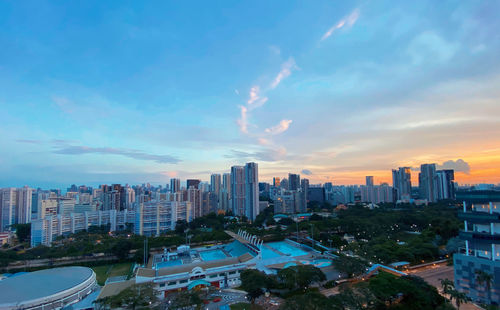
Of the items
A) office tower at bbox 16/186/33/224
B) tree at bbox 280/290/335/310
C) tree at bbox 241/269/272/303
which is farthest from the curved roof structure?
office tower at bbox 16/186/33/224

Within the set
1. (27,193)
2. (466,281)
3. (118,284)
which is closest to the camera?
(466,281)

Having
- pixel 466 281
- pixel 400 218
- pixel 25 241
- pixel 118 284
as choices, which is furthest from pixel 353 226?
pixel 25 241

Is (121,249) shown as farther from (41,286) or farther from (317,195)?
Answer: (317,195)

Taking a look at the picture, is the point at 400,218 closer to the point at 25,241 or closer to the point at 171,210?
the point at 171,210

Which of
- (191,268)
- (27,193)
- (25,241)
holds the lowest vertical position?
(25,241)

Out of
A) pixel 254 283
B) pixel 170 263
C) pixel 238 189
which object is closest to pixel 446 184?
pixel 238 189

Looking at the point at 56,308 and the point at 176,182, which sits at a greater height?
the point at 176,182
